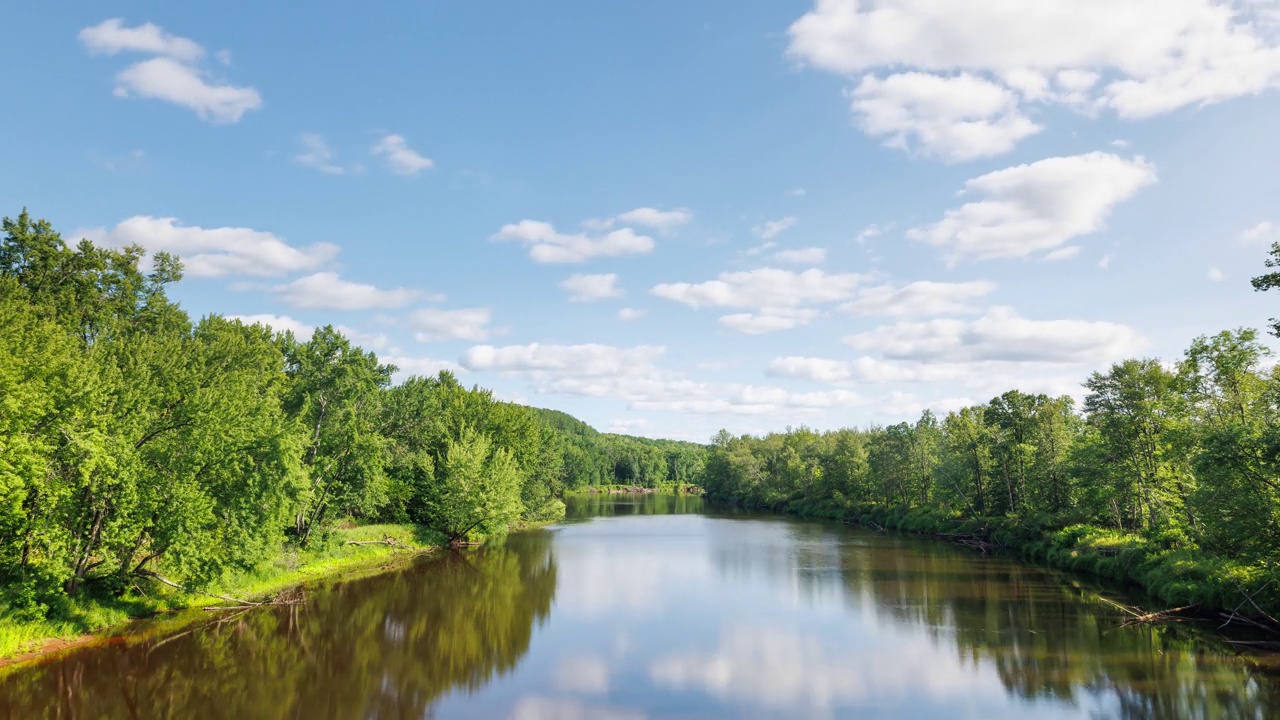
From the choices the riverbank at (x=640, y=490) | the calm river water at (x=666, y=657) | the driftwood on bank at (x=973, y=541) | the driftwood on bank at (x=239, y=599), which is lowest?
the riverbank at (x=640, y=490)

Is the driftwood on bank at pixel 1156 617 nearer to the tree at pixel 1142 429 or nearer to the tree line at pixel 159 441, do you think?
the tree at pixel 1142 429

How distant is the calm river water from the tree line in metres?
3.75

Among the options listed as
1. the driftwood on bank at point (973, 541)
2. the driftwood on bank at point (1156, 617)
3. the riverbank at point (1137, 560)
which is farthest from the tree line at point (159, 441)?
the riverbank at point (1137, 560)

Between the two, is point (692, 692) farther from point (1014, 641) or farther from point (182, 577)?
point (182, 577)

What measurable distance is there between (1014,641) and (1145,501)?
21.5m

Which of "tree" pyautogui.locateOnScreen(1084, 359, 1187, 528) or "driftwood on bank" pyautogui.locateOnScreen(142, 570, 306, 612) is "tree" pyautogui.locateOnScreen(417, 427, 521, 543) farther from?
"tree" pyautogui.locateOnScreen(1084, 359, 1187, 528)

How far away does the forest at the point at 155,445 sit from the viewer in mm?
21719

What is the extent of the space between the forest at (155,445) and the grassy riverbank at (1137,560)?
39.1 meters

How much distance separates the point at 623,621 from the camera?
97.8ft

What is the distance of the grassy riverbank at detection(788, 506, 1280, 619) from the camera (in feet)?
85.7

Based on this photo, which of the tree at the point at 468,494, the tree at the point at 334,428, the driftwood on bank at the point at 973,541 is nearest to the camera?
the tree at the point at 334,428

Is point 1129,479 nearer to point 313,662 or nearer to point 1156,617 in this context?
point 1156,617

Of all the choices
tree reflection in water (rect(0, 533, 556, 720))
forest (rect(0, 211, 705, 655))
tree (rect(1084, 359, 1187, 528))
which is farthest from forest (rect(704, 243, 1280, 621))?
forest (rect(0, 211, 705, 655))

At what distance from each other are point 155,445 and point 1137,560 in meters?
46.9
